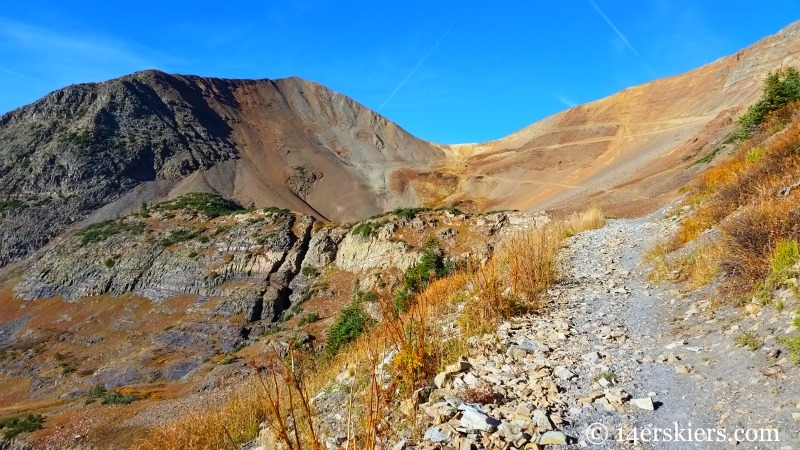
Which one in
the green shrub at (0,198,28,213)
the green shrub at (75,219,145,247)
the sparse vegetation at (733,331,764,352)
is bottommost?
the sparse vegetation at (733,331,764,352)

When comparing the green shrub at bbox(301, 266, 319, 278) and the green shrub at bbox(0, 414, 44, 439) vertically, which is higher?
the green shrub at bbox(301, 266, 319, 278)

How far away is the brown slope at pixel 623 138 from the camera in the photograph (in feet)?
167

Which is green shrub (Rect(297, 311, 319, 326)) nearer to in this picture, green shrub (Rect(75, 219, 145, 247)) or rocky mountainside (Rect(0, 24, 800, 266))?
green shrub (Rect(75, 219, 145, 247))

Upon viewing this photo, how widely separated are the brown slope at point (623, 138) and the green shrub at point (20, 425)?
37095mm

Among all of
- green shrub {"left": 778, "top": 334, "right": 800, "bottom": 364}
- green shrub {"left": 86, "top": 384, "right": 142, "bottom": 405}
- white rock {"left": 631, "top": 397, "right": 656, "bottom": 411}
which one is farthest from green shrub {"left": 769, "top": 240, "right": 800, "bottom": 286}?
green shrub {"left": 86, "top": 384, "right": 142, "bottom": 405}

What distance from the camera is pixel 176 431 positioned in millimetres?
6238

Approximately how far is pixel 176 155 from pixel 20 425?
52997 mm

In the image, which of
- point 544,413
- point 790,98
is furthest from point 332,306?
point 544,413

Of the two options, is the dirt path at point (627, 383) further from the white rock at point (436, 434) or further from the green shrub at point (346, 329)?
the green shrub at point (346, 329)

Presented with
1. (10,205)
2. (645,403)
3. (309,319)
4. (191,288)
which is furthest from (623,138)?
(10,205)

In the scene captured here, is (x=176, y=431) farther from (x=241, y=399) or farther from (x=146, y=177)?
(x=146, y=177)

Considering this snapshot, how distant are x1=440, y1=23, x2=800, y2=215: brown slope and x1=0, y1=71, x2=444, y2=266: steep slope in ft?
47.8

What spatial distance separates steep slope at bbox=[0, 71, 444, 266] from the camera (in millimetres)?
57844

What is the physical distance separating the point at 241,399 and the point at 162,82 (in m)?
82.6
